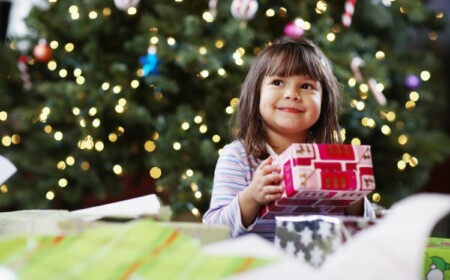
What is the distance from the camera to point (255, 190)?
82cm

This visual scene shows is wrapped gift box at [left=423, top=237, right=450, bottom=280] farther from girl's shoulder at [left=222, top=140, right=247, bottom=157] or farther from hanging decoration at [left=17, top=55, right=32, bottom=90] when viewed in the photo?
hanging decoration at [left=17, top=55, right=32, bottom=90]

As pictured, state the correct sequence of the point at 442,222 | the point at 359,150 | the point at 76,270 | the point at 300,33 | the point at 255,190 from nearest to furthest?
the point at 76,270
the point at 359,150
the point at 255,190
the point at 300,33
the point at 442,222

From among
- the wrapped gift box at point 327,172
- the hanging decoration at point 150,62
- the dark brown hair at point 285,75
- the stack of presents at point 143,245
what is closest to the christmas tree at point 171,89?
the hanging decoration at point 150,62

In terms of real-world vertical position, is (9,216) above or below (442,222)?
above

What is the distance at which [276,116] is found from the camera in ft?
3.56

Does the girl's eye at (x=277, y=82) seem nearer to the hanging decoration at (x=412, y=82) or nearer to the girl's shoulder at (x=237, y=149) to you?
the girl's shoulder at (x=237, y=149)

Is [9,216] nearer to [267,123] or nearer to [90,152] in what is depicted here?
[267,123]

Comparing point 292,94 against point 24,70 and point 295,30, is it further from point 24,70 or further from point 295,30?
point 24,70

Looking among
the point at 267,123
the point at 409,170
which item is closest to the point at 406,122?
the point at 409,170

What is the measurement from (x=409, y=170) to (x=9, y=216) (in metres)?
2.29

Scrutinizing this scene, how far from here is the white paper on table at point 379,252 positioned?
0.96ft

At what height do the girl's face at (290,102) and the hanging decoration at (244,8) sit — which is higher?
the hanging decoration at (244,8)

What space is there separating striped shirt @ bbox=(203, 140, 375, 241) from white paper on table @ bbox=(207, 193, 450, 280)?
58 centimetres

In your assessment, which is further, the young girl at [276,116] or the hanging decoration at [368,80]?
the hanging decoration at [368,80]
